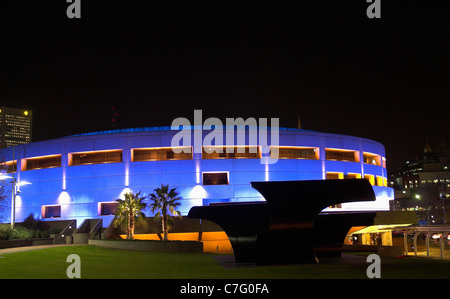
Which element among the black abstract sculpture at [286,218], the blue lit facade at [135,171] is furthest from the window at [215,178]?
the black abstract sculpture at [286,218]

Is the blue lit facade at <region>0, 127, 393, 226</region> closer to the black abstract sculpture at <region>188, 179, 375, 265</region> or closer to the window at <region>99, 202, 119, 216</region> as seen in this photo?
the window at <region>99, 202, 119, 216</region>

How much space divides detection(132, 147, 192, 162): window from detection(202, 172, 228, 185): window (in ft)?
9.39

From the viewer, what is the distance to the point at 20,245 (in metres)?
40.2

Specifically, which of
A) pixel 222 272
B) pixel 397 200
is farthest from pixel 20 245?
pixel 397 200

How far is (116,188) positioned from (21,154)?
50.1ft

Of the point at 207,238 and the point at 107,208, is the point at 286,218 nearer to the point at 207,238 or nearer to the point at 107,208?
the point at 207,238

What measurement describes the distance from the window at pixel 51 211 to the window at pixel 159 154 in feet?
38.3

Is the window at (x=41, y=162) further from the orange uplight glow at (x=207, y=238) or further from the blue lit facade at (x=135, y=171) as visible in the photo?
the orange uplight glow at (x=207, y=238)

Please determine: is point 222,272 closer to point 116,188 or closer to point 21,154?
point 116,188

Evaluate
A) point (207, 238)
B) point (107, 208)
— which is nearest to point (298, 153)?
point (207, 238)

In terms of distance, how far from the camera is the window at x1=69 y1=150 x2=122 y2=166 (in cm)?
5856

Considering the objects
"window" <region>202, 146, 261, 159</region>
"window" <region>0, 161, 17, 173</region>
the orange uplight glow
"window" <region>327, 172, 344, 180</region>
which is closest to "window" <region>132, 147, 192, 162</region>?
"window" <region>202, 146, 261, 159</region>

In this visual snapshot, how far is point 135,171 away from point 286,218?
38.4 m

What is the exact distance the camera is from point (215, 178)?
2254 inches
